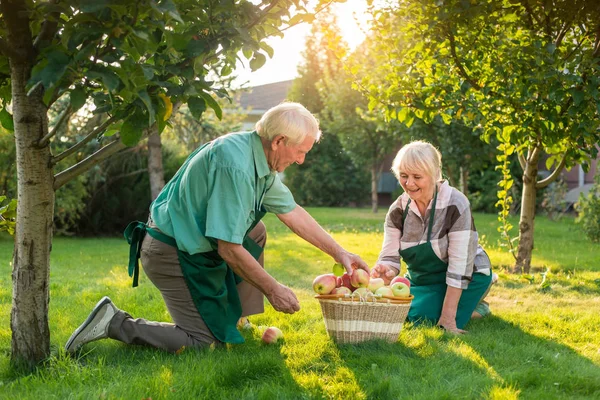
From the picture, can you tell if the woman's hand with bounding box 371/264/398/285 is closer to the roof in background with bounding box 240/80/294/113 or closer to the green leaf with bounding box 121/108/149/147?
the green leaf with bounding box 121/108/149/147

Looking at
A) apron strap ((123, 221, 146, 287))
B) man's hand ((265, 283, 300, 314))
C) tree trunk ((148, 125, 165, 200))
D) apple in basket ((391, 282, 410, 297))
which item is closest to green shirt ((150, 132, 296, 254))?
apron strap ((123, 221, 146, 287))

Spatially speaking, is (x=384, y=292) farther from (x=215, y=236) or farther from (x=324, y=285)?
(x=215, y=236)

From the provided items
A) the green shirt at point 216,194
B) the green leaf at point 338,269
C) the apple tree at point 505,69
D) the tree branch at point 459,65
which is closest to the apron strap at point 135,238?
the green shirt at point 216,194

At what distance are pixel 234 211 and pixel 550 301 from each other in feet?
11.4

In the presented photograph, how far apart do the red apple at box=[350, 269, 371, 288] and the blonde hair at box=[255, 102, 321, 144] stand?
0.91 metres

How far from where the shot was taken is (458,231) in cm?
441

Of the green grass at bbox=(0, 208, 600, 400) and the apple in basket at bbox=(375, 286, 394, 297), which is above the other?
the apple in basket at bbox=(375, 286, 394, 297)

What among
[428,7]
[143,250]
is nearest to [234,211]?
[143,250]

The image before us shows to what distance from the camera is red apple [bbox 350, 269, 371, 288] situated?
3.96 metres

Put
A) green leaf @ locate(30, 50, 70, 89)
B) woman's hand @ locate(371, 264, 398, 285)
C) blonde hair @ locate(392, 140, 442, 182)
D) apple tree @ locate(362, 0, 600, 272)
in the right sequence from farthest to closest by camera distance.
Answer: apple tree @ locate(362, 0, 600, 272) → woman's hand @ locate(371, 264, 398, 285) → blonde hair @ locate(392, 140, 442, 182) → green leaf @ locate(30, 50, 70, 89)

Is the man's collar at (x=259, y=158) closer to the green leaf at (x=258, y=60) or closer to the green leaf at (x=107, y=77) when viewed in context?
the green leaf at (x=258, y=60)

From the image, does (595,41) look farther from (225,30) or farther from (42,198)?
(42,198)

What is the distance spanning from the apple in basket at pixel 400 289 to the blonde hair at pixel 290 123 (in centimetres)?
110

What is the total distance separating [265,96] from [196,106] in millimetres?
36902
